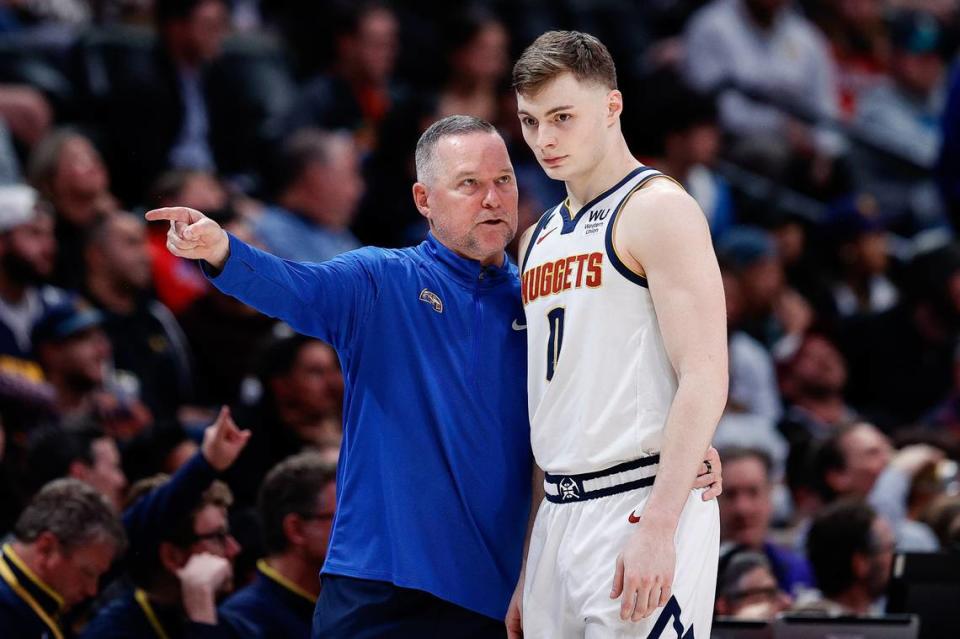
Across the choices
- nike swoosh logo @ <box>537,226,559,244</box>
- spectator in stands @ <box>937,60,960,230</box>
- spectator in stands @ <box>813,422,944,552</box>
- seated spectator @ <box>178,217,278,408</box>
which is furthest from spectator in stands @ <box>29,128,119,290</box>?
spectator in stands @ <box>937,60,960,230</box>

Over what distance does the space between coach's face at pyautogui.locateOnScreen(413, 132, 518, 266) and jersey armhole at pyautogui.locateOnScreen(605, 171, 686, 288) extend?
52cm

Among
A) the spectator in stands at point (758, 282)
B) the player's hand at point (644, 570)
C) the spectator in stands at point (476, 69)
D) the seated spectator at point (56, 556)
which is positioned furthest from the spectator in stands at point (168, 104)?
the player's hand at point (644, 570)

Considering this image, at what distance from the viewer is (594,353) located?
4070 millimetres

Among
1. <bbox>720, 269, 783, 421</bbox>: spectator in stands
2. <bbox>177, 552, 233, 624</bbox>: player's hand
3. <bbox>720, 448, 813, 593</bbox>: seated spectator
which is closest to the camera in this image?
<bbox>177, 552, 233, 624</bbox>: player's hand

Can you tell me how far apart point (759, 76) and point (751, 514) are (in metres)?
6.34

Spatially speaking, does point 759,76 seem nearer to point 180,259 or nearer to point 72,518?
point 180,259

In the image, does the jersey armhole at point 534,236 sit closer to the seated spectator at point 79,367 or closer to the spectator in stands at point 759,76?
the seated spectator at point 79,367

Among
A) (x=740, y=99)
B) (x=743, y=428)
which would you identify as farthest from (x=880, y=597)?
(x=740, y=99)

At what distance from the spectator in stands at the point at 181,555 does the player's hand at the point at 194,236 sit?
1.41m

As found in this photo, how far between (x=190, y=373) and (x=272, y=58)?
3.33 metres

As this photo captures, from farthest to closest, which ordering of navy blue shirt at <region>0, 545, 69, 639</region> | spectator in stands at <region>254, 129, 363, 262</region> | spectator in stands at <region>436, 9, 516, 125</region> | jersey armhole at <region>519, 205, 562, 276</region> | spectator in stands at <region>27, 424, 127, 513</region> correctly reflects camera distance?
spectator in stands at <region>436, 9, 516, 125</region>, spectator in stands at <region>254, 129, 363, 262</region>, spectator in stands at <region>27, 424, 127, 513</region>, navy blue shirt at <region>0, 545, 69, 639</region>, jersey armhole at <region>519, 205, 562, 276</region>

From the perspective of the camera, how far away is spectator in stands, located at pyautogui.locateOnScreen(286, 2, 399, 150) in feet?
35.1

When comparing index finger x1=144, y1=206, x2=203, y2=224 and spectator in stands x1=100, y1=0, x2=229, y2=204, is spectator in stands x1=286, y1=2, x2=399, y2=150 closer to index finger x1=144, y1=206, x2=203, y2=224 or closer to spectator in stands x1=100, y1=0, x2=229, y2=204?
spectator in stands x1=100, y1=0, x2=229, y2=204

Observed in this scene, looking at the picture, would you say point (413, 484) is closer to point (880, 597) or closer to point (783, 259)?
point (880, 597)
